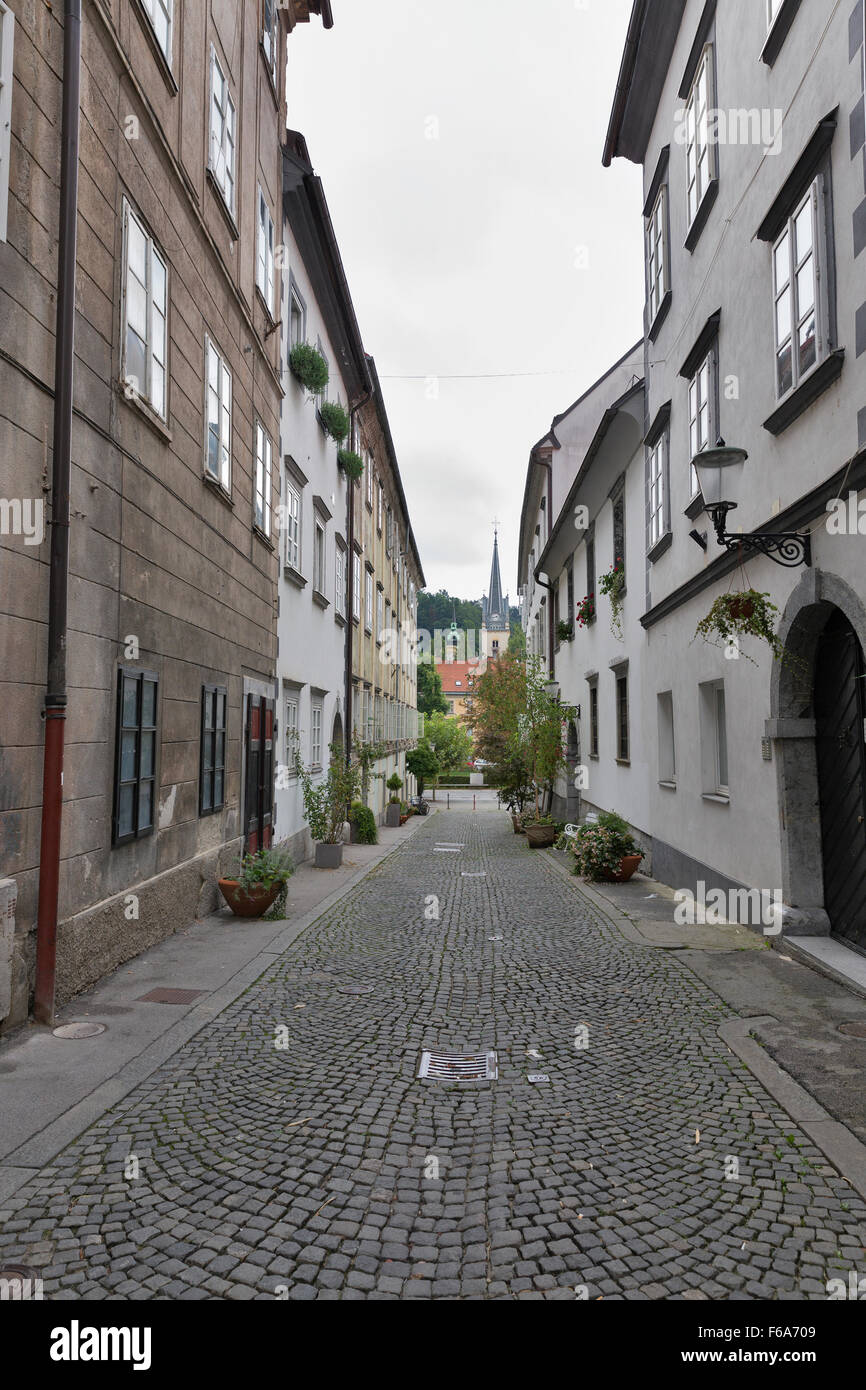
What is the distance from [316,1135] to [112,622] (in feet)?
13.6

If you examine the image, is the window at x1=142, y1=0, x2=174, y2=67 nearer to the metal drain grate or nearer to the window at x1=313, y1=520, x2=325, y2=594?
the metal drain grate

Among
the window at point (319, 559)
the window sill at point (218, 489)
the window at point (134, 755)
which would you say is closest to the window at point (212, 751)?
the window at point (134, 755)

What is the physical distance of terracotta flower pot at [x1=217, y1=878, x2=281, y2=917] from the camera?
887 centimetres

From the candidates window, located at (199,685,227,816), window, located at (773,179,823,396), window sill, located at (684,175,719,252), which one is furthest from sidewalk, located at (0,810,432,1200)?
window sill, located at (684,175,719,252)

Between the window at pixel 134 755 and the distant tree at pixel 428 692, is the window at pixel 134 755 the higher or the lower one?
the lower one

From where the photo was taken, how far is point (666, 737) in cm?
1223

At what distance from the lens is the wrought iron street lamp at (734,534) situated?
6705 millimetres

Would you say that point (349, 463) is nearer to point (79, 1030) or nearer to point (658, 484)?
point (658, 484)

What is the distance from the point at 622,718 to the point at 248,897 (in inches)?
339

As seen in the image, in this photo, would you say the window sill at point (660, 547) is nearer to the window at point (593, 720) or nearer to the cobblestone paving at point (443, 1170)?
the window at point (593, 720)

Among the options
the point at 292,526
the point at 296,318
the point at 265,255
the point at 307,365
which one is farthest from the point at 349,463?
the point at 265,255

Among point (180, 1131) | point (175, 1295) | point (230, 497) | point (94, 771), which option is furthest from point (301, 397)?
point (175, 1295)

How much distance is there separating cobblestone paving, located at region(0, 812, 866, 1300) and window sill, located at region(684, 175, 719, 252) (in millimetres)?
8174

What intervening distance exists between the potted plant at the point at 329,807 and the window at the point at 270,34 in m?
9.99
